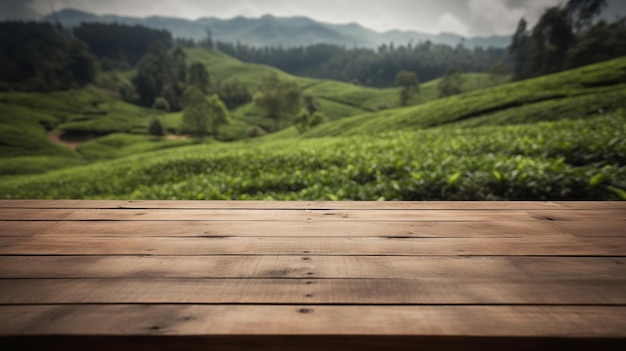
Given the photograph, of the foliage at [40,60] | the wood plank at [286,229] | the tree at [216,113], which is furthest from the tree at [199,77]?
the wood plank at [286,229]

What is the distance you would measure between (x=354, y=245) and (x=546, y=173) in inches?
229

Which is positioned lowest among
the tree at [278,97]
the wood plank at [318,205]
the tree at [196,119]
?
the tree at [196,119]

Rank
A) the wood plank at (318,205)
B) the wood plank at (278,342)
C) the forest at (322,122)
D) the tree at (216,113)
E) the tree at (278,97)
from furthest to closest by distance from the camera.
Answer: the tree at (278,97)
the tree at (216,113)
the forest at (322,122)
the wood plank at (318,205)
the wood plank at (278,342)

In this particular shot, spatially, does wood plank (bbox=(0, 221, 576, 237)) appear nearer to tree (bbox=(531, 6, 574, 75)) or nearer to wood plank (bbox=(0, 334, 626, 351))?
wood plank (bbox=(0, 334, 626, 351))

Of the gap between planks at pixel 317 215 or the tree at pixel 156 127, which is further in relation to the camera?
the tree at pixel 156 127

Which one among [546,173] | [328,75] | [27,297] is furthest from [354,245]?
[328,75]

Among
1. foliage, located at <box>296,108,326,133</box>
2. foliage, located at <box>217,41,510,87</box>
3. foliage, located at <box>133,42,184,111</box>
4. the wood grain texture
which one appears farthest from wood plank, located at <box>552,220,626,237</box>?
foliage, located at <box>217,41,510,87</box>

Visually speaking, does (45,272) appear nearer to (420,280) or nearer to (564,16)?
(420,280)

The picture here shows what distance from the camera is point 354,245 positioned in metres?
2.11

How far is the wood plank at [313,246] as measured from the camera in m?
1.99

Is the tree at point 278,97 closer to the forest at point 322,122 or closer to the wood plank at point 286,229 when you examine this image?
the forest at point 322,122

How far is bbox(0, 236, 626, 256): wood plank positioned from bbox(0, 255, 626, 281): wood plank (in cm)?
8

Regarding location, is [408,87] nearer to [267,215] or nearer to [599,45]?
[599,45]

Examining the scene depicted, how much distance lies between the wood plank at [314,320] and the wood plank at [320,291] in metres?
0.05
